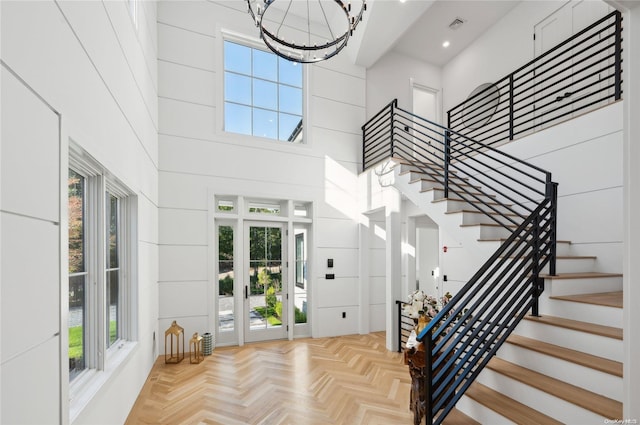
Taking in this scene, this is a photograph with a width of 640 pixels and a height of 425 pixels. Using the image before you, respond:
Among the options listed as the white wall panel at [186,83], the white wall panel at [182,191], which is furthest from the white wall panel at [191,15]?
the white wall panel at [182,191]

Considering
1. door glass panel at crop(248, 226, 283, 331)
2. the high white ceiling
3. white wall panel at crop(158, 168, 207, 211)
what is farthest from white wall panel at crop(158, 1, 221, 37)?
door glass panel at crop(248, 226, 283, 331)

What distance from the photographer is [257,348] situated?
4.88 metres

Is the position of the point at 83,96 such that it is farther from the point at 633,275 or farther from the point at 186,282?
the point at 186,282

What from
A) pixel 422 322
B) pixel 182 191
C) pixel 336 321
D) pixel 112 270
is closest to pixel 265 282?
pixel 336 321

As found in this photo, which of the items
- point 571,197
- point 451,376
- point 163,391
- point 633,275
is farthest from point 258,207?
point 633,275

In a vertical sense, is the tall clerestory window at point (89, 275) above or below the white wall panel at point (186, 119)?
below

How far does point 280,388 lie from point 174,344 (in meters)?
1.98

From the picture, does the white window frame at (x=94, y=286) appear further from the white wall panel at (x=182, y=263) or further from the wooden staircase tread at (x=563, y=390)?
the wooden staircase tread at (x=563, y=390)

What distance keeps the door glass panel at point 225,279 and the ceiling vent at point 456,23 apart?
18.1 ft

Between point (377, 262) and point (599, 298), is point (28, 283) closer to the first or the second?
→ point (599, 298)

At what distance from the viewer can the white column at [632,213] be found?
1.33m

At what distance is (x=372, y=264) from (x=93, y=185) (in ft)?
15.2

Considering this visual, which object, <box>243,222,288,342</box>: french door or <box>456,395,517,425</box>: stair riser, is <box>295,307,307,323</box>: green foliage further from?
<box>456,395,517,425</box>: stair riser

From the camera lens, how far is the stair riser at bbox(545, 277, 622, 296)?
278 centimetres
